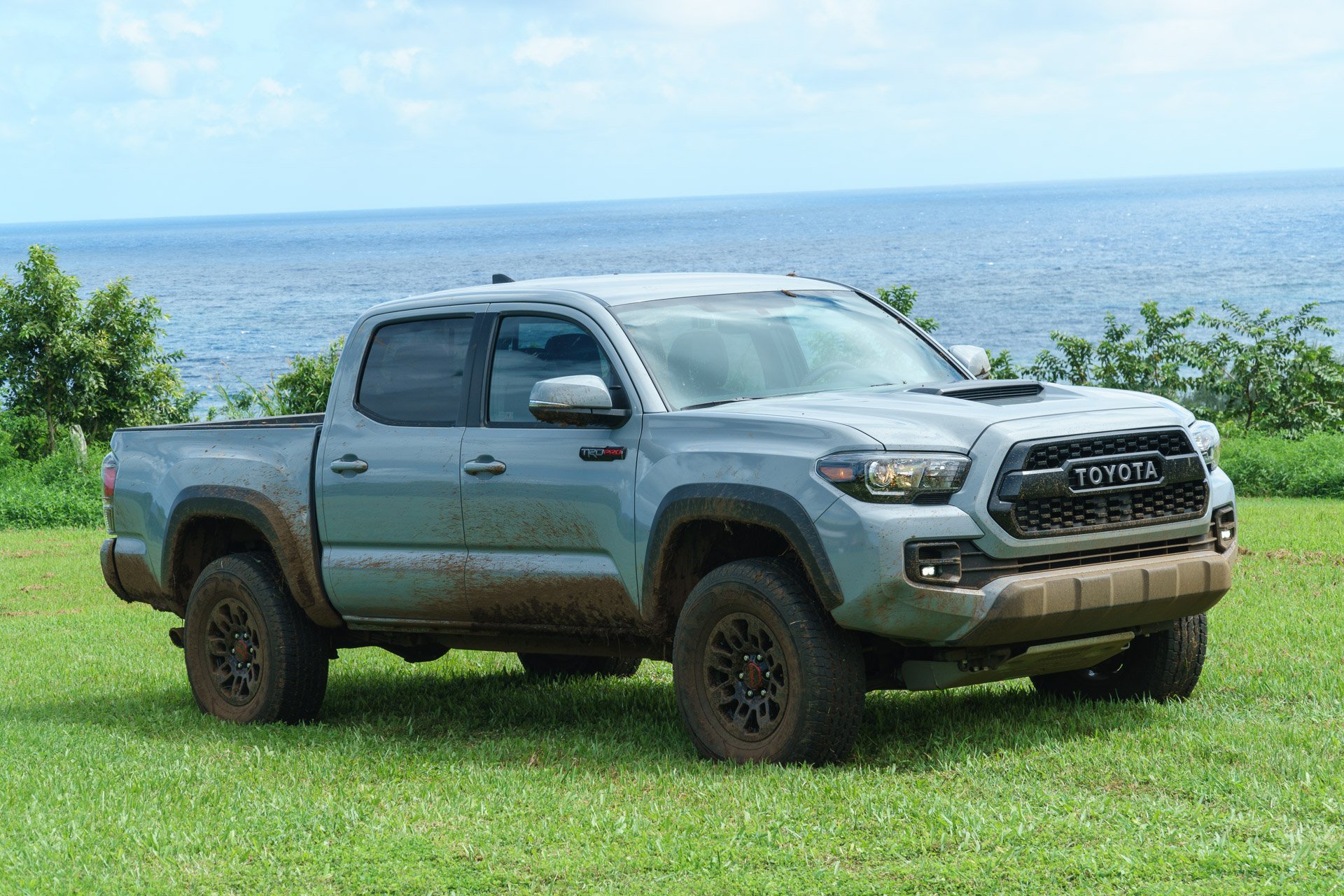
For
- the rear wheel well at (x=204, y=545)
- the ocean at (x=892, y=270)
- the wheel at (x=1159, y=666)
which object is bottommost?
the ocean at (x=892, y=270)

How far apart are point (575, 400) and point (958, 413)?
5.04 feet

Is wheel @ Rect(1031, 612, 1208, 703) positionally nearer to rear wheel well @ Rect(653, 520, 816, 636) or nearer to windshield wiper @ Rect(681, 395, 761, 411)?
rear wheel well @ Rect(653, 520, 816, 636)

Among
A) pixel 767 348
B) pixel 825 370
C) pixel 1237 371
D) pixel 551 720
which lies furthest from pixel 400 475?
pixel 1237 371

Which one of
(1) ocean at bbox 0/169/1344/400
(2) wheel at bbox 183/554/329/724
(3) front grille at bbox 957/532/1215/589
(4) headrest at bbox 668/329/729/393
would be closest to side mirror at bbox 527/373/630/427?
(4) headrest at bbox 668/329/729/393

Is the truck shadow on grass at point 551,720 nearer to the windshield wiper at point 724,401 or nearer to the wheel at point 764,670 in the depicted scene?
the wheel at point 764,670

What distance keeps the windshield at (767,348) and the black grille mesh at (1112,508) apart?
1.33m

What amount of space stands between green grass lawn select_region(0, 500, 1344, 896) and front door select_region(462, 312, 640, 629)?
0.68 m

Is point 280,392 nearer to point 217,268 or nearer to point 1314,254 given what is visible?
point 1314,254

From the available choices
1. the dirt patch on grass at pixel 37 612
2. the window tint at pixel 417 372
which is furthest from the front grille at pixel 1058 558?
the dirt patch on grass at pixel 37 612

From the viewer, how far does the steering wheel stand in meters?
7.29

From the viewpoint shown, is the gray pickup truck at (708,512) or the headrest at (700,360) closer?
the gray pickup truck at (708,512)

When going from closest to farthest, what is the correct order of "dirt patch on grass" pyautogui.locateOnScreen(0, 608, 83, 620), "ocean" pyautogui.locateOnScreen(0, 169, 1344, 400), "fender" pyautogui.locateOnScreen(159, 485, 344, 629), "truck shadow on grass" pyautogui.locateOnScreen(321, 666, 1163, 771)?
"truck shadow on grass" pyautogui.locateOnScreen(321, 666, 1163, 771) → "fender" pyautogui.locateOnScreen(159, 485, 344, 629) → "dirt patch on grass" pyautogui.locateOnScreen(0, 608, 83, 620) → "ocean" pyautogui.locateOnScreen(0, 169, 1344, 400)

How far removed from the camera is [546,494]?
7082mm

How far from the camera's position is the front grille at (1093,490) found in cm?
608
